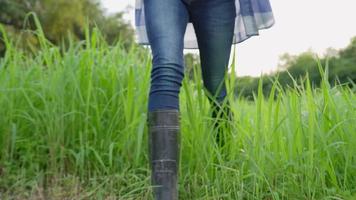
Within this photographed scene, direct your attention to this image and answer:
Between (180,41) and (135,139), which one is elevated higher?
(180,41)

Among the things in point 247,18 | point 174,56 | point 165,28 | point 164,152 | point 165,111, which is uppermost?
point 247,18

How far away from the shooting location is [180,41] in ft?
5.77

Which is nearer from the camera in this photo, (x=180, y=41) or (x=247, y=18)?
(x=180, y=41)

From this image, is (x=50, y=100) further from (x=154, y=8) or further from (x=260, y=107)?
(x=260, y=107)

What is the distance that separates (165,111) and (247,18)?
2.42 feet

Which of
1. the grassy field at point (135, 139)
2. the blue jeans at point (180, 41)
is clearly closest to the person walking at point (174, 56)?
the blue jeans at point (180, 41)

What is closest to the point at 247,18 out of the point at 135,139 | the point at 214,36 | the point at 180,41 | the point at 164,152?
the point at 214,36

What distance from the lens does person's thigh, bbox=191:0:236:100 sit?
77.7 inches

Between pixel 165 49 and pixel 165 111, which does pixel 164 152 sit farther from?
pixel 165 49

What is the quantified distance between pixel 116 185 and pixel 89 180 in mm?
126

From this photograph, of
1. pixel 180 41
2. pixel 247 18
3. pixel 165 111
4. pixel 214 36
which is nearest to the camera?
pixel 165 111

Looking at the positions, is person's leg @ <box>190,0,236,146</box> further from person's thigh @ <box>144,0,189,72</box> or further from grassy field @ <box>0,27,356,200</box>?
person's thigh @ <box>144,0,189,72</box>

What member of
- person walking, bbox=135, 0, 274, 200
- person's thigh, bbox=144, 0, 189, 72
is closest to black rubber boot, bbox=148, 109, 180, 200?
person walking, bbox=135, 0, 274, 200

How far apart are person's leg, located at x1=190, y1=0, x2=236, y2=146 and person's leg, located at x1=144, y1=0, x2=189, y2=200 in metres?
0.27
